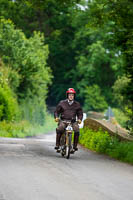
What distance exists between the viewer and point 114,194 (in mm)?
8508

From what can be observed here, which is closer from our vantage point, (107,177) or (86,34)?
(107,177)

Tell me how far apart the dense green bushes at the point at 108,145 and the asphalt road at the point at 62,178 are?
64 centimetres

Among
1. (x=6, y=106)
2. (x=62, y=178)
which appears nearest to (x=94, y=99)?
(x=6, y=106)

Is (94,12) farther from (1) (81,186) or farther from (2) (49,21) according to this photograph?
(2) (49,21)

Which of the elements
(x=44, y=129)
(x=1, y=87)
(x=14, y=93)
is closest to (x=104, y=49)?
(x=44, y=129)

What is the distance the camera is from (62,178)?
979 centimetres

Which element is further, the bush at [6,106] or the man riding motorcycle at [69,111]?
the bush at [6,106]

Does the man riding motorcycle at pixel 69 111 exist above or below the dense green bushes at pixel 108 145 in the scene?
above

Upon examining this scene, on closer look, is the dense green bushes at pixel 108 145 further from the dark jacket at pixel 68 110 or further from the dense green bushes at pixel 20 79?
the dense green bushes at pixel 20 79

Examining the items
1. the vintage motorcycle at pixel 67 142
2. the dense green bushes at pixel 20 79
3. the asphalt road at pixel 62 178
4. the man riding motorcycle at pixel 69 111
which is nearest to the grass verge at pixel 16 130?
the dense green bushes at pixel 20 79

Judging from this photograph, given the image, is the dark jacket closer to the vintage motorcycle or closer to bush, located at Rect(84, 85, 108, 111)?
the vintage motorcycle

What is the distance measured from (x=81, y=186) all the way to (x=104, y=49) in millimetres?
59653

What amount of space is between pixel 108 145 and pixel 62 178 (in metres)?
6.09

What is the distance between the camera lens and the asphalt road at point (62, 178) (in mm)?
8188
